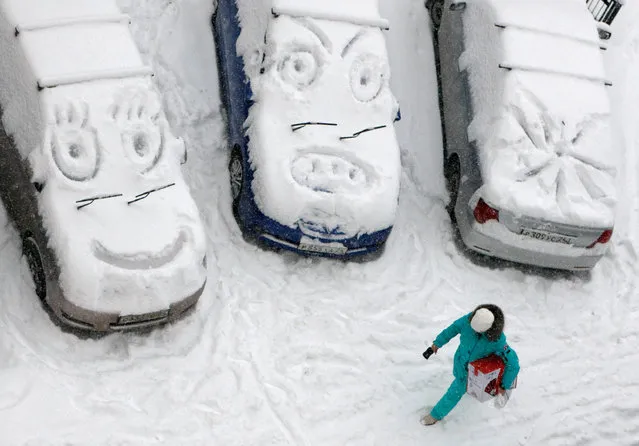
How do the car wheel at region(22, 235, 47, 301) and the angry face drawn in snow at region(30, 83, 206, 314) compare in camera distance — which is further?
the car wheel at region(22, 235, 47, 301)

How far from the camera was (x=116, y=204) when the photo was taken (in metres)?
6.93

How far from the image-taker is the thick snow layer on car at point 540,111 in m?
8.27

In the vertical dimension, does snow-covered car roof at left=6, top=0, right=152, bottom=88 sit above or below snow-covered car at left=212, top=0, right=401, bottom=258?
above

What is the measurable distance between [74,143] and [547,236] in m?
4.47

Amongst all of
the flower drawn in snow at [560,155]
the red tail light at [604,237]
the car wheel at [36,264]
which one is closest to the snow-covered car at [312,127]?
the flower drawn in snow at [560,155]

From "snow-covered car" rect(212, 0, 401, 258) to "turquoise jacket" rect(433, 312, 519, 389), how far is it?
1515 millimetres

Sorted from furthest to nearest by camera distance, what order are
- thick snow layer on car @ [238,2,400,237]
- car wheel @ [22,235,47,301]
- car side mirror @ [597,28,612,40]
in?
car side mirror @ [597,28,612,40], thick snow layer on car @ [238,2,400,237], car wheel @ [22,235,47,301]

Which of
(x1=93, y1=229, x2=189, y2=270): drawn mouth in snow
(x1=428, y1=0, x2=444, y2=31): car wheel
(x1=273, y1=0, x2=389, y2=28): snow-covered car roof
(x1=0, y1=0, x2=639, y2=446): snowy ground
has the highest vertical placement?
(x1=273, y1=0, x2=389, y2=28): snow-covered car roof

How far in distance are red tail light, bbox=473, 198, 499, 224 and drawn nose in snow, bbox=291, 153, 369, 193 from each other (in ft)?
3.93

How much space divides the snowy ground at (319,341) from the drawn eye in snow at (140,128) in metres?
1.11

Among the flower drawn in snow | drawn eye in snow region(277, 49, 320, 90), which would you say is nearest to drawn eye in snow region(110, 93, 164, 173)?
drawn eye in snow region(277, 49, 320, 90)

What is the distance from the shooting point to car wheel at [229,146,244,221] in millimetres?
8086

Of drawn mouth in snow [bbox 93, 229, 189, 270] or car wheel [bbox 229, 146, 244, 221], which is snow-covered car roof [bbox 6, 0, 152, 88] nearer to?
car wheel [bbox 229, 146, 244, 221]

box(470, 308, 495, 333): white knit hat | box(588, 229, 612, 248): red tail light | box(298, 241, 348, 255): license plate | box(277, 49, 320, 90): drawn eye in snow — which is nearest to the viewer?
box(470, 308, 495, 333): white knit hat
